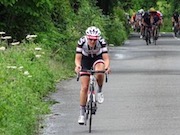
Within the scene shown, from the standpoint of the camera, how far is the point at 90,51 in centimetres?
1344

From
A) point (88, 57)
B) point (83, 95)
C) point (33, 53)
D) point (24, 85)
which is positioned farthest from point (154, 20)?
point (83, 95)

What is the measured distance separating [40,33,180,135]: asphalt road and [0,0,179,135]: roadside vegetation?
0.38 metres

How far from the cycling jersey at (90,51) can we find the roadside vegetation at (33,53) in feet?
3.92

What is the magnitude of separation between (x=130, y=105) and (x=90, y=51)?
3.34 metres

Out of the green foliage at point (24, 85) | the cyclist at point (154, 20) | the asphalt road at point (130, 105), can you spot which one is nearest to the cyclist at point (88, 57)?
the asphalt road at point (130, 105)

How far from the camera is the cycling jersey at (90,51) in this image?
1334cm

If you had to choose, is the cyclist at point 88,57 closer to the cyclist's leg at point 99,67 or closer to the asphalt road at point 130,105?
the cyclist's leg at point 99,67

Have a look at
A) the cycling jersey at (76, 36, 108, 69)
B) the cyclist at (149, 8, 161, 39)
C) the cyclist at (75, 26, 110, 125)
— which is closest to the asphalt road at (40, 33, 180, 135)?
the cyclist at (75, 26, 110, 125)

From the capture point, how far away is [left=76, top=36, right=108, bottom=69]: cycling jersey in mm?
13344

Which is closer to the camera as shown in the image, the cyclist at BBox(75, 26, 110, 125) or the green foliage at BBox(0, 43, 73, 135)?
the green foliage at BBox(0, 43, 73, 135)

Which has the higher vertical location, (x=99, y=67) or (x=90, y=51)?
(x=90, y=51)

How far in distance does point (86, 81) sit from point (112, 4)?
110 ft

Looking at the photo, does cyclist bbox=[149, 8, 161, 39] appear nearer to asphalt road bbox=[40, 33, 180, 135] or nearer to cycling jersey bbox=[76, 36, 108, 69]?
asphalt road bbox=[40, 33, 180, 135]

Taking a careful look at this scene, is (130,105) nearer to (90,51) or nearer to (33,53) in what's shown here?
(90,51)
